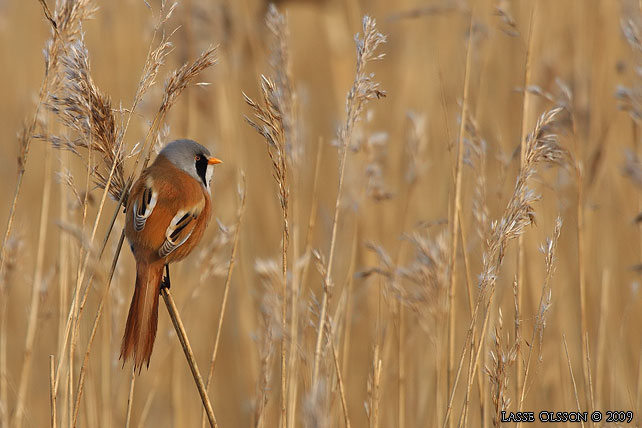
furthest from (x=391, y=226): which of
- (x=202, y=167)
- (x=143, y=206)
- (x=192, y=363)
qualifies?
(x=192, y=363)

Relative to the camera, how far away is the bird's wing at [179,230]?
1825 mm

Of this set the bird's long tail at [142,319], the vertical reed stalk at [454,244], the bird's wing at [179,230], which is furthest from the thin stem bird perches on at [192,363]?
the vertical reed stalk at [454,244]

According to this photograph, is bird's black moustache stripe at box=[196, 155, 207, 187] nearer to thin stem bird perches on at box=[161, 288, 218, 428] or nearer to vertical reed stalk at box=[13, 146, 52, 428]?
vertical reed stalk at box=[13, 146, 52, 428]

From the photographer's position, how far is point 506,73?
3389mm

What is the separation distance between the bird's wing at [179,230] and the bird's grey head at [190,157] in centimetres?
16

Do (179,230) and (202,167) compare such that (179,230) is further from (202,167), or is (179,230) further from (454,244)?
(454,244)

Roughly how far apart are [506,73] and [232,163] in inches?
56.4

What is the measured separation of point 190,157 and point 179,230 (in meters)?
0.28

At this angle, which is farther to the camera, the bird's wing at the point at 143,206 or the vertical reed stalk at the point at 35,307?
the bird's wing at the point at 143,206

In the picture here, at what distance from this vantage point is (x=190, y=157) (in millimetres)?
2078

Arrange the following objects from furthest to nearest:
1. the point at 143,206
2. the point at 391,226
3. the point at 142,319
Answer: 1. the point at 391,226
2. the point at 143,206
3. the point at 142,319

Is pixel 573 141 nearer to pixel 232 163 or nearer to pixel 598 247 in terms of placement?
pixel 598 247

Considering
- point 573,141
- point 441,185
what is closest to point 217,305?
point 441,185

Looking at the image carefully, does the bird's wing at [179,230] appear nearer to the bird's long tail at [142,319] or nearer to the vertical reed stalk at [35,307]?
the bird's long tail at [142,319]
